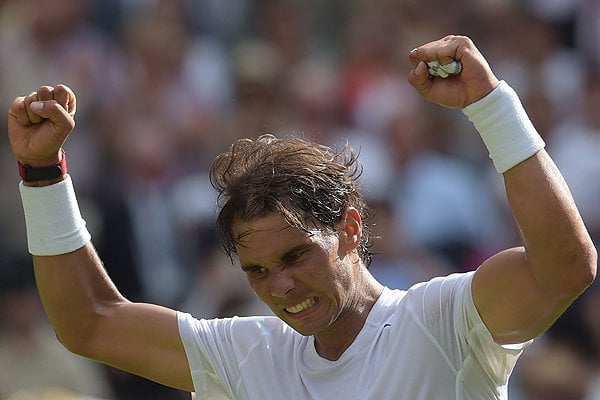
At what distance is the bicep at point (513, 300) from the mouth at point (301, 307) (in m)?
0.43

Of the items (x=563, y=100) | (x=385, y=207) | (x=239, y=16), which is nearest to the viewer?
(x=385, y=207)

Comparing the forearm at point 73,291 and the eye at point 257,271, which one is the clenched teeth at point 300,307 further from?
the forearm at point 73,291

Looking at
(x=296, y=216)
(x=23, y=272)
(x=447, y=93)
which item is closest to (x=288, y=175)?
(x=296, y=216)

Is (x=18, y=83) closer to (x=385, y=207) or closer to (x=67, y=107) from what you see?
(x=385, y=207)

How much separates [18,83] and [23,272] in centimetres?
157

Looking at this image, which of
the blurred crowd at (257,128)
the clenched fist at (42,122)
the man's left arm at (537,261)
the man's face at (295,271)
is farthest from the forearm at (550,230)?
the blurred crowd at (257,128)

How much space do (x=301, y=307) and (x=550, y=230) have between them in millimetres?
680

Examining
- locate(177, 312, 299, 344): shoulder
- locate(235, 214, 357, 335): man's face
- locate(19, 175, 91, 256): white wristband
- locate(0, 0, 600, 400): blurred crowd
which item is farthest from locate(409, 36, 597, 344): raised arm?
locate(0, 0, 600, 400): blurred crowd

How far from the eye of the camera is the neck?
3158mm

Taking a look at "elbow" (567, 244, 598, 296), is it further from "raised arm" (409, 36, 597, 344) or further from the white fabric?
the white fabric

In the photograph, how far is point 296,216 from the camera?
10.0ft

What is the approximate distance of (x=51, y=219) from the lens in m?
3.33

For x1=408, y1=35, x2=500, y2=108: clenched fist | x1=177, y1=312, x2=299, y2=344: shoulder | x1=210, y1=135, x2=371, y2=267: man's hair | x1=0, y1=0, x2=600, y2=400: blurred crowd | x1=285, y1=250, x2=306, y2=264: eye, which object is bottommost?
x1=0, y1=0, x2=600, y2=400: blurred crowd

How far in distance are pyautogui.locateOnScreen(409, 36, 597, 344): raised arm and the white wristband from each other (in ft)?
3.54
